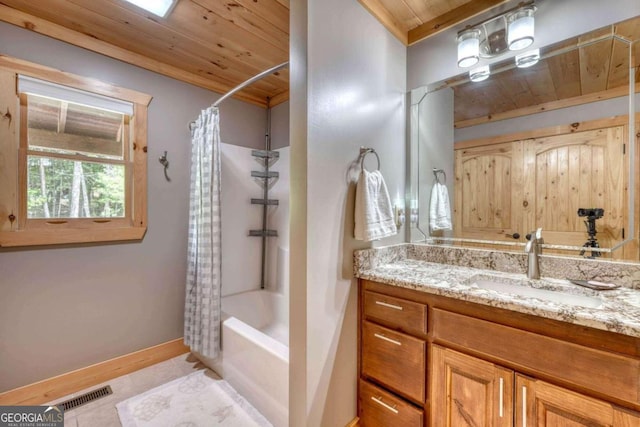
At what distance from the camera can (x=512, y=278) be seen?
129 centimetres

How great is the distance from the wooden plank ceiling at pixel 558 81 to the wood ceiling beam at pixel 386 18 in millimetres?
464

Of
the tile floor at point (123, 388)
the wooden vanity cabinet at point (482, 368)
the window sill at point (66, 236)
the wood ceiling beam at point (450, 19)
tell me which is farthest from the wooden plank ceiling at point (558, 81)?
the tile floor at point (123, 388)

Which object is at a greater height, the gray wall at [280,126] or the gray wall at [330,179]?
the gray wall at [280,126]

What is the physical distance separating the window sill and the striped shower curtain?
1.48ft

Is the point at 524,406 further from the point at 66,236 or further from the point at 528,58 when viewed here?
the point at 66,236

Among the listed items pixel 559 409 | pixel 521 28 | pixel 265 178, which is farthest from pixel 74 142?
pixel 559 409

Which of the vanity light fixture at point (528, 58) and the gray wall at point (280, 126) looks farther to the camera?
→ the gray wall at point (280, 126)

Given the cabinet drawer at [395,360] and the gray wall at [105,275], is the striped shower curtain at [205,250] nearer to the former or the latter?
the gray wall at [105,275]

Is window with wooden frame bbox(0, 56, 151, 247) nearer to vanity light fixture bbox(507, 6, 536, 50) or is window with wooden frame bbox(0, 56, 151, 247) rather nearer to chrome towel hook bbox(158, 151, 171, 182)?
chrome towel hook bbox(158, 151, 171, 182)

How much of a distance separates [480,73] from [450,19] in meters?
0.40

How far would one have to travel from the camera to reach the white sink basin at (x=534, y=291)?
1.09 meters

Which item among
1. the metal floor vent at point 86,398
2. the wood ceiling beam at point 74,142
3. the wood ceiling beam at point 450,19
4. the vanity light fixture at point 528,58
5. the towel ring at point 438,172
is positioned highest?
the wood ceiling beam at point 450,19

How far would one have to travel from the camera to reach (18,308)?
5.30 ft

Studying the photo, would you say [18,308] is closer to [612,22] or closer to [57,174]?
[57,174]
